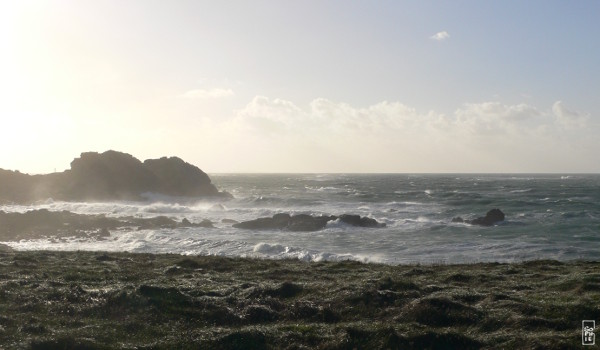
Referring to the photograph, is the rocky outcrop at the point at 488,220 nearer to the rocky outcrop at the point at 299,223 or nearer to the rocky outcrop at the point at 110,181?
the rocky outcrop at the point at 299,223

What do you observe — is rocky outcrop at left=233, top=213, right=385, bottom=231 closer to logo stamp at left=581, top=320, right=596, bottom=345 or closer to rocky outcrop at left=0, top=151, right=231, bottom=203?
logo stamp at left=581, top=320, right=596, bottom=345

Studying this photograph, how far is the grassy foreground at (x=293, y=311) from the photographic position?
1431 cm

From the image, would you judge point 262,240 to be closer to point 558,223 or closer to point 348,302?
point 348,302

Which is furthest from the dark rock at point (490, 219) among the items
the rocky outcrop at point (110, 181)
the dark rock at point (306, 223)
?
the rocky outcrop at point (110, 181)

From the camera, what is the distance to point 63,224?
186ft

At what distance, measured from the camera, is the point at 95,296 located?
1914cm

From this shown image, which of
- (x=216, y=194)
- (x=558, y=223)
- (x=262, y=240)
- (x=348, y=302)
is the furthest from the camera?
(x=216, y=194)

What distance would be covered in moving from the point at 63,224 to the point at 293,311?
47.7 m

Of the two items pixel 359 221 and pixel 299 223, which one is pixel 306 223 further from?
pixel 359 221

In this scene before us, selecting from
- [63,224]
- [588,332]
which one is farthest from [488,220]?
[63,224]

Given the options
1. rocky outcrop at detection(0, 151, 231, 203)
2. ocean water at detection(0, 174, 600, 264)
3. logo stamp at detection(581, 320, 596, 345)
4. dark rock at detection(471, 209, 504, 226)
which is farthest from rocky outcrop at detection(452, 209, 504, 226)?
rocky outcrop at detection(0, 151, 231, 203)

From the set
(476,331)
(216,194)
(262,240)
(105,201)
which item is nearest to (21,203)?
(105,201)

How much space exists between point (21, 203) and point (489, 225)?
7791cm

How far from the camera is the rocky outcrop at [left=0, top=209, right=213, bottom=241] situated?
5259cm
